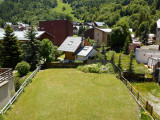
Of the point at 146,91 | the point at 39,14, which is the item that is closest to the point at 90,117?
the point at 146,91

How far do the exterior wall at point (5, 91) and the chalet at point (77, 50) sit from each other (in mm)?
15445

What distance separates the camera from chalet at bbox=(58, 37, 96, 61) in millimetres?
26980

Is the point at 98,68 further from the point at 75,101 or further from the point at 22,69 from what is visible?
the point at 22,69

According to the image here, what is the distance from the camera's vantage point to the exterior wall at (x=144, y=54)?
1031 inches

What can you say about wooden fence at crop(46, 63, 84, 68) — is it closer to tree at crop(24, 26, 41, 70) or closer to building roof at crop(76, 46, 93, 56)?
tree at crop(24, 26, 41, 70)

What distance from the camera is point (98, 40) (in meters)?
42.7

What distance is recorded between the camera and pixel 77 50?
28328 millimetres

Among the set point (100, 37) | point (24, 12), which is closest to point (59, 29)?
point (100, 37)

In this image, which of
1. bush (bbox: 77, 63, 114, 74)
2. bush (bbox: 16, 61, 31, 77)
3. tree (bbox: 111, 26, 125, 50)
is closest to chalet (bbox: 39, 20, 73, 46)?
tree (bbox: 111, 26, 125, 50)

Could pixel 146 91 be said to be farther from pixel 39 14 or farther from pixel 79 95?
pixel 39 14

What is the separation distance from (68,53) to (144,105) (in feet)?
63.6

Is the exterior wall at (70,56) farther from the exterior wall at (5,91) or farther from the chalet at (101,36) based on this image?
the chalet at (101,36)

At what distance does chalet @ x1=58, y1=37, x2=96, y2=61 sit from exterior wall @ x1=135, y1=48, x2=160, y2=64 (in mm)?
9334

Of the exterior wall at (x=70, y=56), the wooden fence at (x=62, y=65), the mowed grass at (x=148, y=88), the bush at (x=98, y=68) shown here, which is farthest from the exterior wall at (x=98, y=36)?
the mowed grass at (x=148, y=88)
